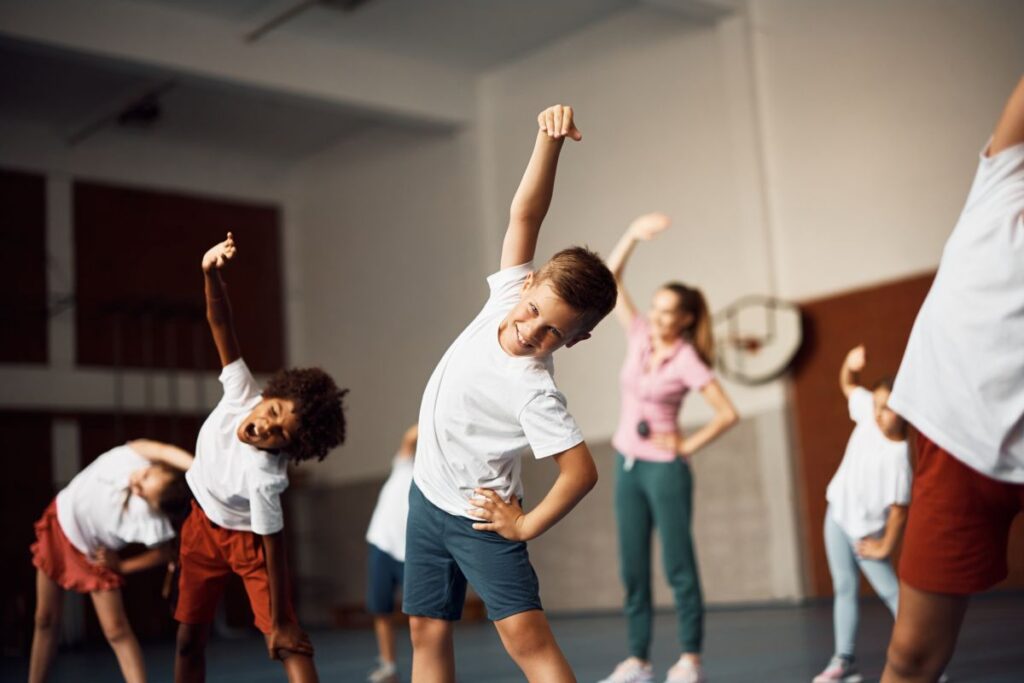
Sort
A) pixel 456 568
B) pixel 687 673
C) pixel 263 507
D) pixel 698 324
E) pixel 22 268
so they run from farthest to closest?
pixel 22 268, pixel 698 324, pixel 687 673, pixel 263 507, pixel 456 568

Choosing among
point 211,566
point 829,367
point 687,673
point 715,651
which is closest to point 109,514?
point 211,566

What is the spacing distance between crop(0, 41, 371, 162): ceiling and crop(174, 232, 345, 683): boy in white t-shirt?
596 centimetres

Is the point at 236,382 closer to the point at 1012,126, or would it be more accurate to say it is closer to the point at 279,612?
the point at 279,612

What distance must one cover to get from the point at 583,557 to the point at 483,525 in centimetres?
713

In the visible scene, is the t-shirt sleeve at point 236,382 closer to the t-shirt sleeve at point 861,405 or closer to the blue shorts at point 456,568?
the blue shorts at point 456,568

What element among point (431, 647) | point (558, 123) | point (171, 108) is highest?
point (171, 108)

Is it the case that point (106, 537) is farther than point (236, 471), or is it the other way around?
point (106, 537)

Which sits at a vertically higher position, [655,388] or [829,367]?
[829,367]

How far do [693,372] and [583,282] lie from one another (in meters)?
2.10

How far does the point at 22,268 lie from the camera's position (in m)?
10.1

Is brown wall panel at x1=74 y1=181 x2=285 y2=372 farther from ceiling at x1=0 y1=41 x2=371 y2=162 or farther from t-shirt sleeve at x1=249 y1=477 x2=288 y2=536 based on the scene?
t-shirt sleeve at x1=249 y1=477 x2=288 y2=536

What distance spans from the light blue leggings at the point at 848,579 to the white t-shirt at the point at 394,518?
176cm

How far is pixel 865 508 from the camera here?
3713 millimetres

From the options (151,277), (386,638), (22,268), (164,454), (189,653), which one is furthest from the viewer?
(151,277)
